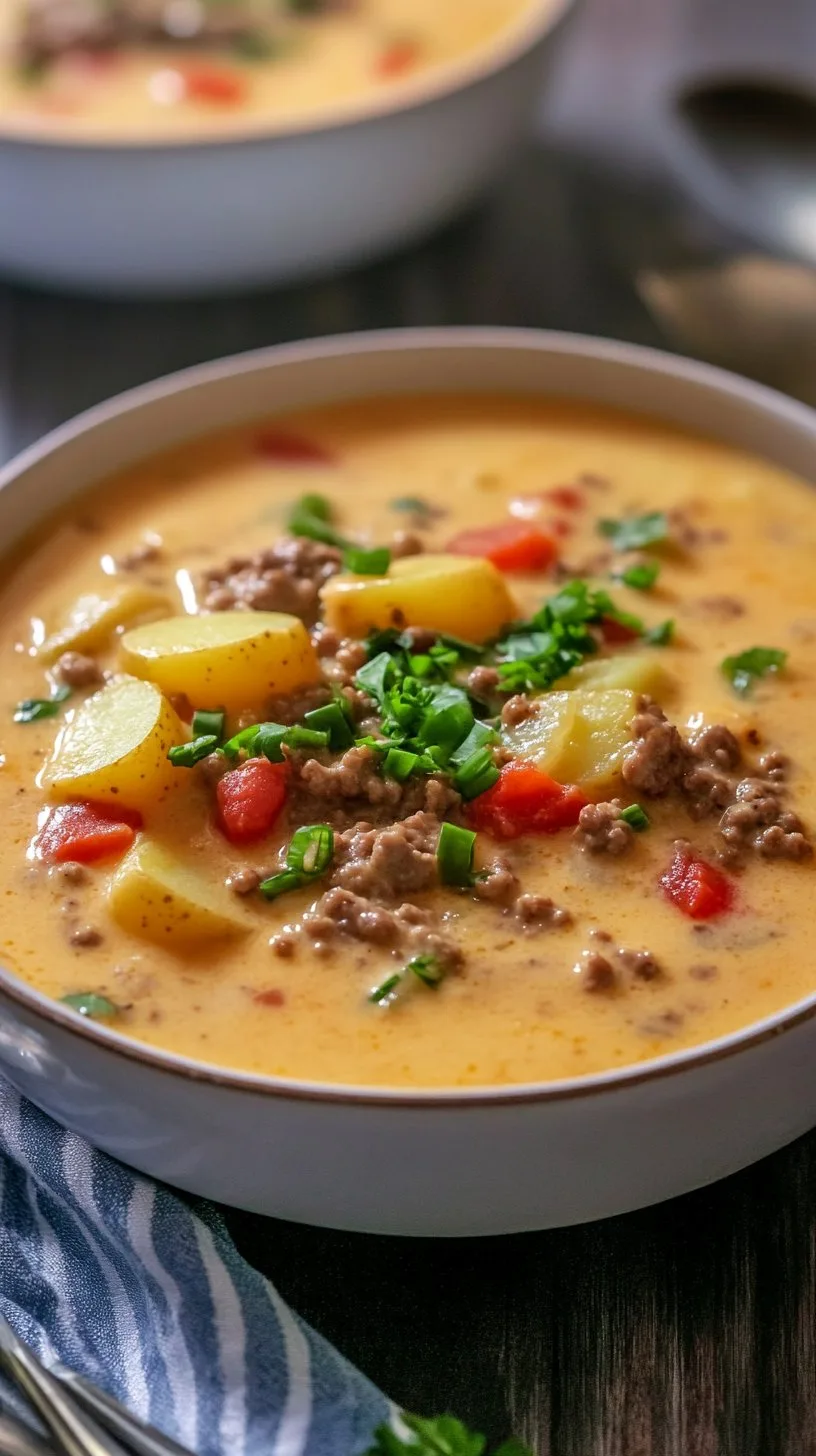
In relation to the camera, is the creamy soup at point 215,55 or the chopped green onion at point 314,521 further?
the creamy soup at point 215,55

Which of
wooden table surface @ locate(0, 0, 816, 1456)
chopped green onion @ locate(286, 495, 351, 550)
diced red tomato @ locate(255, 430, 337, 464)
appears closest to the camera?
wooden table surface @ locate(0, 0, 816, 1456)

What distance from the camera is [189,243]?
14.1 feet

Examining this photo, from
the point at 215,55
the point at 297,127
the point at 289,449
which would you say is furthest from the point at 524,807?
the point at 215,55

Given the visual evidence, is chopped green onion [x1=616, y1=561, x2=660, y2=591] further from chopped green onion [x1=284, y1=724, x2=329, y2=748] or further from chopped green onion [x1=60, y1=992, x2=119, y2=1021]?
chopped green onion [x1=60, y1=992, x2=119, y2=1021]

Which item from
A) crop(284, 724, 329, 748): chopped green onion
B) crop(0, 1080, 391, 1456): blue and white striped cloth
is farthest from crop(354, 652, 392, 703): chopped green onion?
crop(0, 1080, 391, 1456): blue and white striped cloth

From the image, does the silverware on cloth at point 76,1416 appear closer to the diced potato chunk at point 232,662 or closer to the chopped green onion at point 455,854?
the chopped green onion at point 455,854

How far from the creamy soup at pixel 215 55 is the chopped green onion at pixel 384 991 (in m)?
2.91

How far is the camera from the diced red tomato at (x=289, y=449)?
12.4ft

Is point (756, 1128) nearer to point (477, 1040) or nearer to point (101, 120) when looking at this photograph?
point (477, 1040)

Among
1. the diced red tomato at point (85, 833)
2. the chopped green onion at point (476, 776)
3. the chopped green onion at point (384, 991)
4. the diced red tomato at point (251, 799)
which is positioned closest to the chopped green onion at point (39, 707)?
the diced red tomato at point (85, 833)

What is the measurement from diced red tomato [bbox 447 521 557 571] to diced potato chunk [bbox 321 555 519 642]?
210 mm

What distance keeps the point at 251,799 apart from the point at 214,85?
2.97 meters

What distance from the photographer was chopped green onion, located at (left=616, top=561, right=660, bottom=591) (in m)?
3.31

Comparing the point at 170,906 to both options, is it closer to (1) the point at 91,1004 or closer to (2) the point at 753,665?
(1) the point at 91,1004
